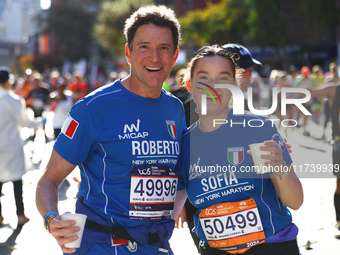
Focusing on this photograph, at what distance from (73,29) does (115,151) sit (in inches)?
3342

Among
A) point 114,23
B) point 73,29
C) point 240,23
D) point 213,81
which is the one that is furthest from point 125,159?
Result: point 73,29

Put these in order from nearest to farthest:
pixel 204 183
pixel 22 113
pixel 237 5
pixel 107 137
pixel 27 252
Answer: pixel 107 137 < pixel 204 183 < pixel 27 252 < pixel 22 113 < pixel 237 5

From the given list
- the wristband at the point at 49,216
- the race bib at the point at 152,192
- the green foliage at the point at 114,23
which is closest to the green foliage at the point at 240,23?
the green foliage at the point at 114,23

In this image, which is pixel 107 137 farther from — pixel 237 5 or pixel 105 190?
pixel 237 5

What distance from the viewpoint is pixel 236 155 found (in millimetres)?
3090

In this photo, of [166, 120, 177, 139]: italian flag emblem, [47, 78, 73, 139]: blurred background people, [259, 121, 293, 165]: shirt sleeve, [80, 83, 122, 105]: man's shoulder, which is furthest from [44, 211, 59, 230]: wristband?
[47, 78, 73, 139]: blurred background people

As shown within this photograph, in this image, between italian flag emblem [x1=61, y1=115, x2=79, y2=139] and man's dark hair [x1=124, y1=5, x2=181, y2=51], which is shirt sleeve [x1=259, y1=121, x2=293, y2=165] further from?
italian flag emblem [x1=61, y1=115, x2=79, y2=139]

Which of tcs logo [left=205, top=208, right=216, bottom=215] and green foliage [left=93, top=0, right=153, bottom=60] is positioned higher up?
green foliage [left=93, top=0, right=153, bottom=60]

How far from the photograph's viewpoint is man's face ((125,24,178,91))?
300 centimetres

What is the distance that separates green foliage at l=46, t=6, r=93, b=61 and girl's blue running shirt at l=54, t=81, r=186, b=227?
275 feet

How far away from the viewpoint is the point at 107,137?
112 inches

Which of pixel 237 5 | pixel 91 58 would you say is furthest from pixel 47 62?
pixel 237 5

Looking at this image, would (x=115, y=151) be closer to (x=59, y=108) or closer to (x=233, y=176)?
(x=233, y=176)

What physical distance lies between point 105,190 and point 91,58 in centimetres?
8834
